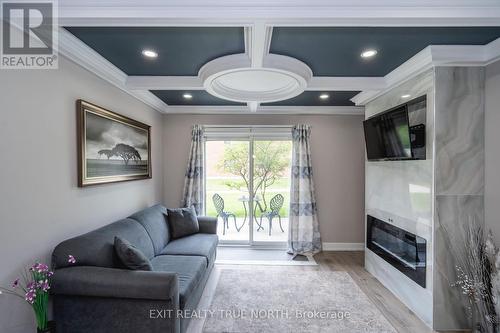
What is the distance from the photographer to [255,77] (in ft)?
9.21

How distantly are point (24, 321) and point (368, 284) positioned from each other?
3.63 m

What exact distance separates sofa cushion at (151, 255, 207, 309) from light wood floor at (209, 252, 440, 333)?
0.62 meters

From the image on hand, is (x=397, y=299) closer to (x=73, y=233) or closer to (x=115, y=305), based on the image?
(x=115, y=305)

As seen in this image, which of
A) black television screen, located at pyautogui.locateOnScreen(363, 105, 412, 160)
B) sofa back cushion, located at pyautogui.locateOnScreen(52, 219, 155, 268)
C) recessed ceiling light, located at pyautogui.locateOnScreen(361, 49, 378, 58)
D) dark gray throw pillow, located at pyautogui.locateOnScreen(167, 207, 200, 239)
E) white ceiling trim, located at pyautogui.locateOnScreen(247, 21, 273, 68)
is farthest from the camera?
dark gray throw pillow, located at pyautogui.locateOnScreen(167, 207, 200, 239)

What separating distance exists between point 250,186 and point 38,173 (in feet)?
10.8

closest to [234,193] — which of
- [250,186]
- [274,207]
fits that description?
[250,186]

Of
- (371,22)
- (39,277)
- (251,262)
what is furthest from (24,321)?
(371,22)

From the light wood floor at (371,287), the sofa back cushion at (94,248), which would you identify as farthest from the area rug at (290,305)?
the sofa back cushion at (94,248)

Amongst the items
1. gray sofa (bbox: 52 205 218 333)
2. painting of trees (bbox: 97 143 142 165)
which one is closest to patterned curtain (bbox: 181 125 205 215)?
painting of trees (bbox: 97 143 142 165)

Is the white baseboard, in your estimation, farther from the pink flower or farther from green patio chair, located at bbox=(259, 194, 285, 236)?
the pink flower

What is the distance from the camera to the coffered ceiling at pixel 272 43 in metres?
1.65

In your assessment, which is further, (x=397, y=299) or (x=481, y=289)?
(x=397, y=299)

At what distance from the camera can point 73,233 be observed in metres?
2.29

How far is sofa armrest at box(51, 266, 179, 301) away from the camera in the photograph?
1848 mm
